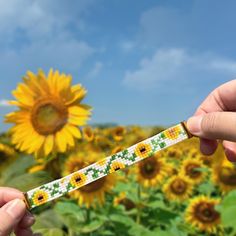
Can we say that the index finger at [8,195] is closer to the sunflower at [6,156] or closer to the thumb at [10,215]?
the thumb at [10,215]

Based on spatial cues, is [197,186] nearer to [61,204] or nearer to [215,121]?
[61,204]

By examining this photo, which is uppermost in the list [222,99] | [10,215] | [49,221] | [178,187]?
[178,187]

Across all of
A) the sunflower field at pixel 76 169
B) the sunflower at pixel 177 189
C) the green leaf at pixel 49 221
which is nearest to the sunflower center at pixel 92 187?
the sunflower field at pixel 76 169

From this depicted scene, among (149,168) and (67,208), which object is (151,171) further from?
(67,208)

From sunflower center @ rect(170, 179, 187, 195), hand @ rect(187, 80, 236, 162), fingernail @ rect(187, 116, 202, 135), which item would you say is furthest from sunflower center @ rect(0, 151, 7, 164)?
fingernail @ rect(187, 116, 202, 135)

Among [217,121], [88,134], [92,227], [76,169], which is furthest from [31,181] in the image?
[217,121]
